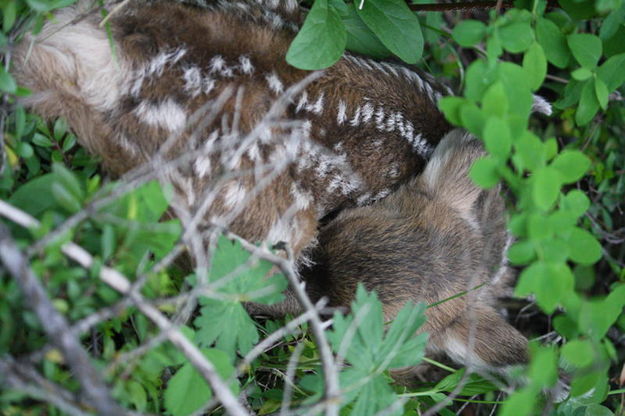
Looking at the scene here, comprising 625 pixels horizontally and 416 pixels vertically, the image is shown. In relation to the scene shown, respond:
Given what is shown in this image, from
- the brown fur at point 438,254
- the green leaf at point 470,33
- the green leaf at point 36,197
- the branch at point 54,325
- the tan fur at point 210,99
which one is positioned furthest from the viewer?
the brown fur at point 438,254

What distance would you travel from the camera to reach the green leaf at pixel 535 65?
5.99ft

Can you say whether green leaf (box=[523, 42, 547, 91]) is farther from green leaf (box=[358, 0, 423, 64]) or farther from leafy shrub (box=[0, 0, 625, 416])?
green leaf (box=[358, 0, 423, 64])

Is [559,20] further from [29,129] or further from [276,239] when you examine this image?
[29,129]

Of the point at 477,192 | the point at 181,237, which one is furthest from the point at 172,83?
the point at 477,192

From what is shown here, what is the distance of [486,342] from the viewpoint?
8.22 feet

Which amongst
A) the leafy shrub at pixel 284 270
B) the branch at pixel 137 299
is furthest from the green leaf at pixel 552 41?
the branch at pixel 137 299

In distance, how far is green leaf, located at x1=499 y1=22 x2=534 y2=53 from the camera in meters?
1.78

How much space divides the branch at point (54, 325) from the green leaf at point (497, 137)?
1005mm

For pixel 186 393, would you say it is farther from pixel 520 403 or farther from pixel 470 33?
pixel 470 33

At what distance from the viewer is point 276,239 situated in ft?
7.10

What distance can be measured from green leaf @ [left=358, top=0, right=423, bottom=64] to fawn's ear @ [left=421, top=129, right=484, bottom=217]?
442 mm

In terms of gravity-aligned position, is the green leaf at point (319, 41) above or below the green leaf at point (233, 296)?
above

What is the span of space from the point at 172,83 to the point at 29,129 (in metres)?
0.42

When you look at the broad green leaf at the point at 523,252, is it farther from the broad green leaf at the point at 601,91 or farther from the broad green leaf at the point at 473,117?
the broad green leaf at the point at 601,91
